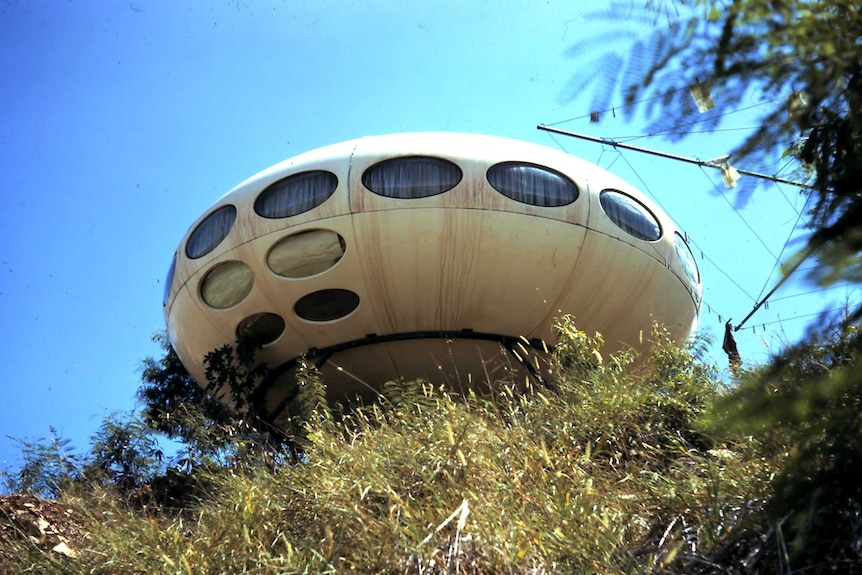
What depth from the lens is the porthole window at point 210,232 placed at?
35.8 feet

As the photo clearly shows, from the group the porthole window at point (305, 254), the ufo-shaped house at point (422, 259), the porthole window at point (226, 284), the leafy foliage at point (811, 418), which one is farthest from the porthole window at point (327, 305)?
the leafy foliage at point (811, 418)

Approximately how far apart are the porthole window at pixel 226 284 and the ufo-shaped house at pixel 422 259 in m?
0.02

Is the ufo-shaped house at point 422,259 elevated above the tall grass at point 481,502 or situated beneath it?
elevated above

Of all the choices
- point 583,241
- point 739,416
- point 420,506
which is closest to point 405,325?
point 583,241

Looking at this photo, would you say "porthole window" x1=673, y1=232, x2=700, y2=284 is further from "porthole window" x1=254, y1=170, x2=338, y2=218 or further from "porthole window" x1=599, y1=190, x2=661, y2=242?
"porthole window" x1=254, y1=170, x2=338, y2=218

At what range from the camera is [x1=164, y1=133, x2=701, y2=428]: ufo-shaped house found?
10.2 meters

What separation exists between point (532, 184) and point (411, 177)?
1.35m

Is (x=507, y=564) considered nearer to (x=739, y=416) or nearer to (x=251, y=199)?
(x=739, y=416)

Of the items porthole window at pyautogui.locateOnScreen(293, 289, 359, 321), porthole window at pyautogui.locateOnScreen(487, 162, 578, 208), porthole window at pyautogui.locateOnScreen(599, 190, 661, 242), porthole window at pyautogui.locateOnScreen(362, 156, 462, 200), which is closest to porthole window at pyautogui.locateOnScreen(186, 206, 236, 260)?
porthole window at pyautogui.locateOnScreen(293, 289, 359, 321)

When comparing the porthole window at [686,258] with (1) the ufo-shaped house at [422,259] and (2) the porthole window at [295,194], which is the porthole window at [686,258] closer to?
(1) the ufo-shaped house at [422,259]

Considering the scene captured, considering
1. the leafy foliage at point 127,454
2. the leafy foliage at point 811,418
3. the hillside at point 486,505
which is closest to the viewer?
the leafy foliage at point 811,418

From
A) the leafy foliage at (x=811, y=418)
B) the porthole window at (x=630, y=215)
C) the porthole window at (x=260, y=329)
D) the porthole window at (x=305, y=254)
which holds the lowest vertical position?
the leafy foliage at (x=811, y=418)

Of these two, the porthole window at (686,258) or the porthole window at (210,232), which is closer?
the porthole window at (210,232)

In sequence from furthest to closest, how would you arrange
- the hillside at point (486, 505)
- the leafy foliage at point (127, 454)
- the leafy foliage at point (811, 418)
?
the leafy foliage at point (127, 454), the hillside at point (486, 505), the leafy foliage at point (811, 418)
